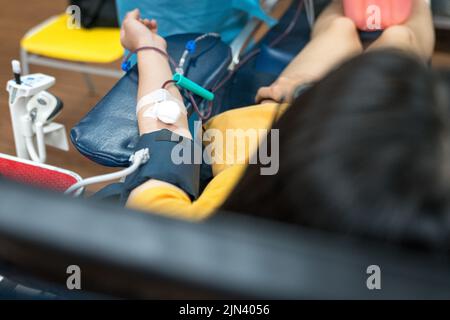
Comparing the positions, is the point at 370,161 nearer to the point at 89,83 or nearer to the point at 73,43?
the point at 73,43

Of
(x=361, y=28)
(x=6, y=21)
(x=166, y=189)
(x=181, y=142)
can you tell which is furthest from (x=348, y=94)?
(x=6, y=21)

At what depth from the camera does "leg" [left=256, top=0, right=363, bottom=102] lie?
1.25 meters

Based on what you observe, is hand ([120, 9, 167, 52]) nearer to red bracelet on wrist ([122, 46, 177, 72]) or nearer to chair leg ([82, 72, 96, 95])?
red bracelet on wrist ([122, 46, 177, 72])

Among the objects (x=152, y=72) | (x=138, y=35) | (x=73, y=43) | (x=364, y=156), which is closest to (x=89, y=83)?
(x=73, y=43)

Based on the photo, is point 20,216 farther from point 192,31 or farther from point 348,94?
point 192,31

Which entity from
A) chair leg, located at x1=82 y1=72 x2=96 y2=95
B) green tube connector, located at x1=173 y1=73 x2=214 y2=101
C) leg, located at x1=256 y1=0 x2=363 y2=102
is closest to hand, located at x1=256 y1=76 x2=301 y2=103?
leg, located at x1=256 y1=0 x2=363 y2=102

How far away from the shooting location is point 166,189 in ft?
2.74

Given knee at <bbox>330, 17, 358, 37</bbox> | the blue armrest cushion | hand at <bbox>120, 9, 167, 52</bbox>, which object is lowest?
the blue armrest cushion

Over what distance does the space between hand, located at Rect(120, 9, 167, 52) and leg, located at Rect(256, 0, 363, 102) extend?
0.86 ft

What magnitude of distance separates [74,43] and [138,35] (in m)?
0.61

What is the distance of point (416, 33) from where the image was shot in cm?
145

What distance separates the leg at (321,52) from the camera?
1246mm

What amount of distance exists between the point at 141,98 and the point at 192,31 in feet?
1.66

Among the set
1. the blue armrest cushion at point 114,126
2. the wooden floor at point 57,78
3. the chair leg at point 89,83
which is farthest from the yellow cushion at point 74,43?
the blue armrest cushion at point 114,126
